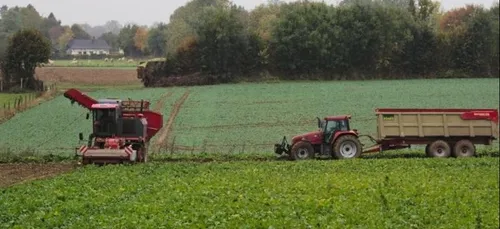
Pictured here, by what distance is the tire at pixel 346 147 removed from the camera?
833 inches

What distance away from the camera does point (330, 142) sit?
21312mm

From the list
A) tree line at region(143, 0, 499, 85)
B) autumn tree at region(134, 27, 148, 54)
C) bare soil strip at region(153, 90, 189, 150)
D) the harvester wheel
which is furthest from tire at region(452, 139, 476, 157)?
bare soil strip at region(153, 90, 189, 150)

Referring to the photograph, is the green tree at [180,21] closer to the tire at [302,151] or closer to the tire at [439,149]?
the tire at [302,151]

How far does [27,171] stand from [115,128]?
2.79 meters

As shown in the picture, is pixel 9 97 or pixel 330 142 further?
pixel 330 142

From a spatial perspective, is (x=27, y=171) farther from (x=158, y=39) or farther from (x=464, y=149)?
(x=464, y=149)

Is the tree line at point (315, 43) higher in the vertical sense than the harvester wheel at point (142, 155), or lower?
higher

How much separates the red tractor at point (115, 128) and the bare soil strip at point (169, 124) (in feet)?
12.7

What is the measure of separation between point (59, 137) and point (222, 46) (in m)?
9.92

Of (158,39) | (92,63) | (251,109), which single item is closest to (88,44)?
(92,63)

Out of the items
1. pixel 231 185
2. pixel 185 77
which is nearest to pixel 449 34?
pixel 185 77

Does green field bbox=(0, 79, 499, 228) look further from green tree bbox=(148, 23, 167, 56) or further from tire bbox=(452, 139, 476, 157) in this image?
green tree bbox=(148, 23, 167, 56)

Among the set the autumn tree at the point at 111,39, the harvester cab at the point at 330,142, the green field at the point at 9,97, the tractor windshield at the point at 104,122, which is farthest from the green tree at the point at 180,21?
the harvester cab at the point at 330,142

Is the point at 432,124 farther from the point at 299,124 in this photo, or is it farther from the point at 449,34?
the point at 299,124
